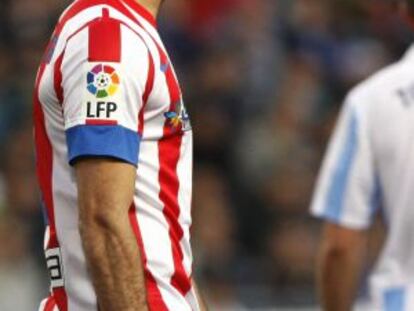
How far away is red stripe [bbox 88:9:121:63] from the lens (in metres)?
3.76

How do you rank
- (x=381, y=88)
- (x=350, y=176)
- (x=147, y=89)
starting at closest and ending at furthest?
(x=147, y=89) → (x=381, y=88) → (x=350, y=176)

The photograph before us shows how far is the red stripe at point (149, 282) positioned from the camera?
3883mm

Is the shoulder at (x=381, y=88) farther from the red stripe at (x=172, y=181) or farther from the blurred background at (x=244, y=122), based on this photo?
the blurred background at (x=244, y=122)

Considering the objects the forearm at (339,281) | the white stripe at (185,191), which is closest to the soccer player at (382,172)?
the forearm at (339,281)

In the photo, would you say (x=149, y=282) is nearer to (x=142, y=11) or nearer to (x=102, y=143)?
(x=102, y=143)

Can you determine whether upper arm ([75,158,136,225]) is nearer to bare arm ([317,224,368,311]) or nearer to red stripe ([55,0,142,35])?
red stripe ([55,0,142,35])

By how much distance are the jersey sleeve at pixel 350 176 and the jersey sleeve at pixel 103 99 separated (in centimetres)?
166

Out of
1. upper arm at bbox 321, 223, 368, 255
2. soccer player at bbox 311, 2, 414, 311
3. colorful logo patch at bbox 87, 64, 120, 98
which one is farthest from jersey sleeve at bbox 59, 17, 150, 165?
upper arm at bbox 321, 223, 368, 255

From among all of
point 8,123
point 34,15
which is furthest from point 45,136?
point 34,15

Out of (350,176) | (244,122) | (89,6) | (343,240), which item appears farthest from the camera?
(244,122)

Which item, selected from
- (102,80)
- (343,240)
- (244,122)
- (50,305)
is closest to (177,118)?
(102,80)

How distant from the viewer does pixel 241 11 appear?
445 inches

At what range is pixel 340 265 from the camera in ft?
18.5

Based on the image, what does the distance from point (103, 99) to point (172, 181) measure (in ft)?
1.07
